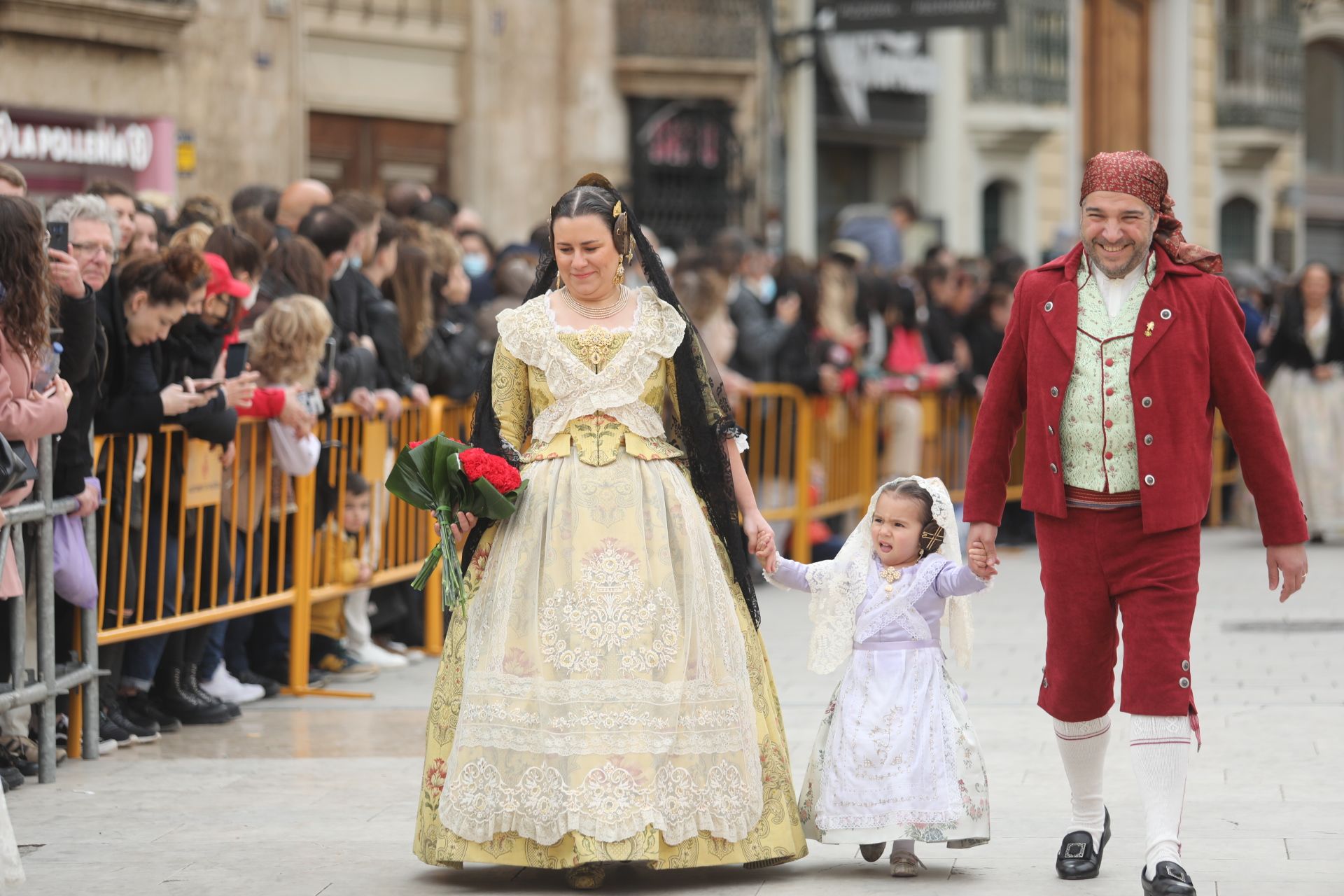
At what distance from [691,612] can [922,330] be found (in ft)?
33.9

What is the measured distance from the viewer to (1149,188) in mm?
5973

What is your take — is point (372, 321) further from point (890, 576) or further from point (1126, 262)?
point (1126, 262)

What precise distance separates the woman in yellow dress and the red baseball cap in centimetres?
241

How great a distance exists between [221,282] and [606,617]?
10.4ft

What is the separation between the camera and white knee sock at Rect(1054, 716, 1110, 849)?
6195mm

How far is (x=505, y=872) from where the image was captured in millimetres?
6379

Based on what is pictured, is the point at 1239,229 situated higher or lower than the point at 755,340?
higher

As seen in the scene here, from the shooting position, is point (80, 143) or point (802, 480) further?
point (80, 143)

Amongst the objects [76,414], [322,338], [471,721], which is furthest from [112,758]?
[471,721]

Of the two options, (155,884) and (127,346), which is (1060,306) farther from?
(127,346)

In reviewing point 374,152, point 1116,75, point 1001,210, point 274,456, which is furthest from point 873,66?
point 274,456

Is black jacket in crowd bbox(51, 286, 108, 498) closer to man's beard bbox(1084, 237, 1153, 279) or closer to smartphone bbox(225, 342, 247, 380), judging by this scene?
smartphone bbox(225, 342, 247, 380)
